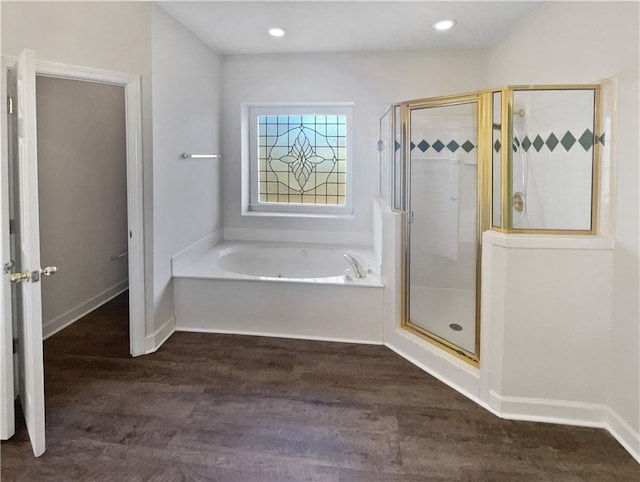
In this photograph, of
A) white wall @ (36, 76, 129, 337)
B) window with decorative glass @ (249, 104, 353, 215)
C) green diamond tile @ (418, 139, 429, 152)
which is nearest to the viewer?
green diamond tile @ (418, 139, 429, 152)

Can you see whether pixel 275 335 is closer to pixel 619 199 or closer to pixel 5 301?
pixel 5 301

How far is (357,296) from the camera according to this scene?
10.9 ft

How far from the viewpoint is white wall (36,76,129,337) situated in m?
3.43

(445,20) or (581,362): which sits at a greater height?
(445,20)

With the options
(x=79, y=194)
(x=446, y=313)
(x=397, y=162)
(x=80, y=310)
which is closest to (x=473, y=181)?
(x=397, y=162)

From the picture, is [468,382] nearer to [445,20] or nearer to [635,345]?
[635,345]

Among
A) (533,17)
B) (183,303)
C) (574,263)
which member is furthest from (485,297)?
(183,303)

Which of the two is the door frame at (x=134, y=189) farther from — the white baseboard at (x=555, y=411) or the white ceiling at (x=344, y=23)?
the white baseboard at (x=555, y=411)

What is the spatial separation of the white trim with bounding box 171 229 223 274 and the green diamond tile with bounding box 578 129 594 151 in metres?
2.77

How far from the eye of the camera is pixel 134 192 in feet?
9.59

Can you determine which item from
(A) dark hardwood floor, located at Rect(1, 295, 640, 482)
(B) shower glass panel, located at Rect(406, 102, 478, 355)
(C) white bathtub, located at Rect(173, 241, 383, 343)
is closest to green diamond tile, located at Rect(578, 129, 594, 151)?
(B) shower glass panel, located at Rect(406, 102, 478, 355)

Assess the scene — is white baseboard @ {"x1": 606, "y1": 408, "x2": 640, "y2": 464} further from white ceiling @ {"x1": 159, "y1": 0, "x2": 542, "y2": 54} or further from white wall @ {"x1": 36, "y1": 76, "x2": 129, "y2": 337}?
white wall @ {"x1": 36, "y1": 76, "x2": 129, "y2": 337}

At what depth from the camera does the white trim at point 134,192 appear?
2766 mm

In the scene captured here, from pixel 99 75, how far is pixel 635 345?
3131 mm
